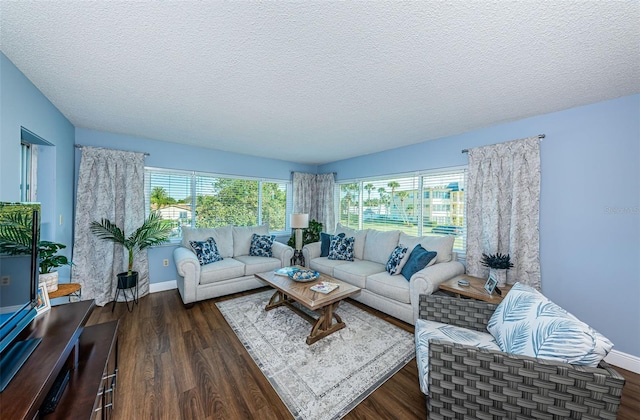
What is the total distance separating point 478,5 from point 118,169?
430 cm

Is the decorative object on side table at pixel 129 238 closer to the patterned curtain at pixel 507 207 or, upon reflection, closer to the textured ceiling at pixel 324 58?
the textured ceiling at pixel 324 58

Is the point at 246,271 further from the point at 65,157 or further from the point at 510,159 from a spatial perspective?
the point at 510,159

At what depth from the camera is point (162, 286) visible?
365 cm

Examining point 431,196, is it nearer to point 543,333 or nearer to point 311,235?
point 311,235

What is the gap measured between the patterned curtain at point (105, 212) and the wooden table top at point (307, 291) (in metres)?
2.14

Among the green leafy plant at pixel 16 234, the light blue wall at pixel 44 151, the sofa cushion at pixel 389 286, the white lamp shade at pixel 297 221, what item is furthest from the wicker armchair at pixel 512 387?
the white lamp shade at pixel 297 221

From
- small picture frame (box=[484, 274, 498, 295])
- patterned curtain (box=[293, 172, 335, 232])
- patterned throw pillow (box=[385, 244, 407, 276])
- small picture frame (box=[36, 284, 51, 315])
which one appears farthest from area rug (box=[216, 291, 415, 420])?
patterned curtain (box=[293, 172, 335, 232])

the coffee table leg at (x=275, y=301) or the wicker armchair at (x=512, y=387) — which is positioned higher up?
the wicker armchair at (x=512, y=387)

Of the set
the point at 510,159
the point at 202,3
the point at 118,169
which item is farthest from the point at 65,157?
the point at 510,159

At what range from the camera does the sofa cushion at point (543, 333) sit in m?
1.04

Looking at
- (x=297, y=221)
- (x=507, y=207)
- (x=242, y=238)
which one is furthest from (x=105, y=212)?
(x=507, y=207)

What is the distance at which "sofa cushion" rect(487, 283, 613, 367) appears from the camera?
1.04m

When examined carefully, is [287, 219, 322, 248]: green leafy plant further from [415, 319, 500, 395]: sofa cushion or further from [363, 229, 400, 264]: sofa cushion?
[415, 319, 500, 395]: sofa cushion

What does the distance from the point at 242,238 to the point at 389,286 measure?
2653mm
